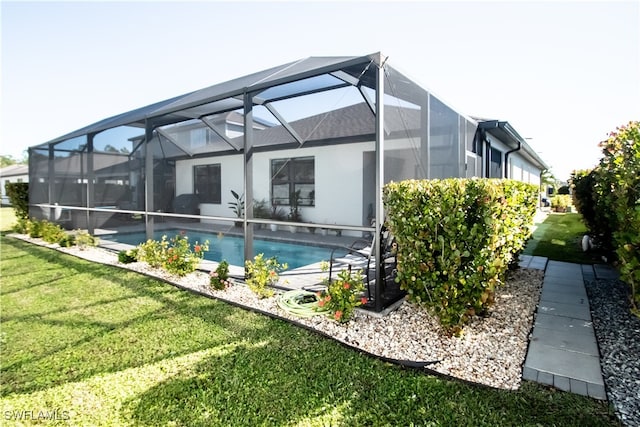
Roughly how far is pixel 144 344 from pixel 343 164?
4.46 metres

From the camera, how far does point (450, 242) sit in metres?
3.07

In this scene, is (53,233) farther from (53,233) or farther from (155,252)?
(155,252)

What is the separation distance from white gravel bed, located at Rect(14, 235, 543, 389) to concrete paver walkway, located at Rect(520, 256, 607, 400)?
10 centimetres

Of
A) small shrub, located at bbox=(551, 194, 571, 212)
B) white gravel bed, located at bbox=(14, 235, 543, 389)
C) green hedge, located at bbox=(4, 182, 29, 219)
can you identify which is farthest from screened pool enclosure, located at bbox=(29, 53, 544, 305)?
small shrub, located at bbox=(551, 194, 571, 212)

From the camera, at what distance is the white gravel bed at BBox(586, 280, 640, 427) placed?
228 centimetres

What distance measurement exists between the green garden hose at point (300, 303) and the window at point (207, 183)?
3236mm

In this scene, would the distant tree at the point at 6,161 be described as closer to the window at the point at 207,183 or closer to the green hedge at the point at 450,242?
the window at the point at 207,183

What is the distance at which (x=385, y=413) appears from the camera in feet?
7.17

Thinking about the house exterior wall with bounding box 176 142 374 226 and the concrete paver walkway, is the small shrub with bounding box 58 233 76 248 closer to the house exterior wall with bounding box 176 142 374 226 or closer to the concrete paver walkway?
the house exterior wall with bounding box 176 142 374 226

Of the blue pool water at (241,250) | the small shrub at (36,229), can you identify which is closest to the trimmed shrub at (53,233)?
the small shrub at (36,229)

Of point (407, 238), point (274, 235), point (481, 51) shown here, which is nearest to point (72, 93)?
point (274, 235)

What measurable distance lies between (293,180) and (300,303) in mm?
3815

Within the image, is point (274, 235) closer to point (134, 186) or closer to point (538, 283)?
point (134, 186)

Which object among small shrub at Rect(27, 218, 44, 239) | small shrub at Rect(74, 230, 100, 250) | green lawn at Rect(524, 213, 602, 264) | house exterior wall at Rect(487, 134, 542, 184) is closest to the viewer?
green lawn at Rect(524, 213, 602, 264)
